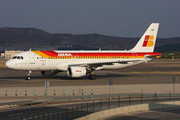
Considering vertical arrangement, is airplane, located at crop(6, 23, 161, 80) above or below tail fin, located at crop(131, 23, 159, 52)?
below

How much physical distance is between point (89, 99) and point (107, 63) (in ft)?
69.1

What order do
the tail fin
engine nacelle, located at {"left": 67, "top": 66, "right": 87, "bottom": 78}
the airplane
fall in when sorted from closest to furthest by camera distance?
engine nacelle, located at {"left": 67, "top": 66, "right": 87, "bottom": 78} < the airplane < the tail fin

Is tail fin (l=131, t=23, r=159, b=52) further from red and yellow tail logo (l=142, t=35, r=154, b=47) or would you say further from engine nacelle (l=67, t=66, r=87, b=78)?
engine nacelle (l=67, t=66, r=87, b=78)

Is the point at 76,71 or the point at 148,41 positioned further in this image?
the point at 148,41

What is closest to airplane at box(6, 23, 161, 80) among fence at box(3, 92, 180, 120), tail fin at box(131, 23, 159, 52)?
tail fin at box(131, 23, 159, 52)

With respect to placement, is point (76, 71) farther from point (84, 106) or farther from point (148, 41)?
point (84, 106)

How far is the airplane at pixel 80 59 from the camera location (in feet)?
156

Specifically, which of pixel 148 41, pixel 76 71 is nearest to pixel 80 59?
pixel 76 71

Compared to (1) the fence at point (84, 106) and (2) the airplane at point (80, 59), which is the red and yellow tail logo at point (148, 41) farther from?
(1) the fence at point (84, 106)

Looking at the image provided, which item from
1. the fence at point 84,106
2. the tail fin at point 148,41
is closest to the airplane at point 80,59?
the tail fin at point 148,41

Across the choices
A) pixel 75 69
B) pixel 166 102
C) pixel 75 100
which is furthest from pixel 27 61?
pixel 166 102

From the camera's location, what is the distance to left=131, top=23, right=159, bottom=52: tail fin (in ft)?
186

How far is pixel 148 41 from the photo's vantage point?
56.9 metres

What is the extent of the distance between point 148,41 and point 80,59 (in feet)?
48.9
